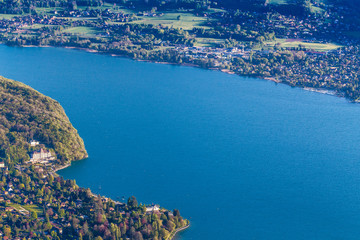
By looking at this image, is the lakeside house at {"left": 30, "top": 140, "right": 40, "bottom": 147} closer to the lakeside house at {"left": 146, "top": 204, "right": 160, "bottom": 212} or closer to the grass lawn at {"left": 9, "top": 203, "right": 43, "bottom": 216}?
the grass lawn at {"left": 9, "top": 203, "right": 43, "bottom": 216}

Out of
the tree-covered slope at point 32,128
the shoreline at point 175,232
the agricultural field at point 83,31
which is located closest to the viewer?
the shoreline at point 175,232

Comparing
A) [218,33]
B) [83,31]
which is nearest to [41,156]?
[83,31]

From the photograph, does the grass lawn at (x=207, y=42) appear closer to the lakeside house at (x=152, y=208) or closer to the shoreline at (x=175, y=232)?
the lakeside house at (x=152, y=208)

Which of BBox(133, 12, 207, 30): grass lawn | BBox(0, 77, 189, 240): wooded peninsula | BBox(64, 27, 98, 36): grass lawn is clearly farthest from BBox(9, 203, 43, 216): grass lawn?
BBox(133, 12, 207, 30): grass lawn

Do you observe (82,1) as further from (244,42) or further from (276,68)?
(276,68)

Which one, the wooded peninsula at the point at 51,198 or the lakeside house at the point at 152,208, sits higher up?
the wooded peninsula at the point at 51,198

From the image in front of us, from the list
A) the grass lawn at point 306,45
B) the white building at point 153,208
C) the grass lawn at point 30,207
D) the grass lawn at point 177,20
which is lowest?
the white building at point 153,208

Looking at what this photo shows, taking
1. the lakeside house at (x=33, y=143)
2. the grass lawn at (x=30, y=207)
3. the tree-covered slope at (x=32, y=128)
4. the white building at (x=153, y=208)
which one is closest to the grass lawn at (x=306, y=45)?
the tree-covered slope at (x=32, y=128)
